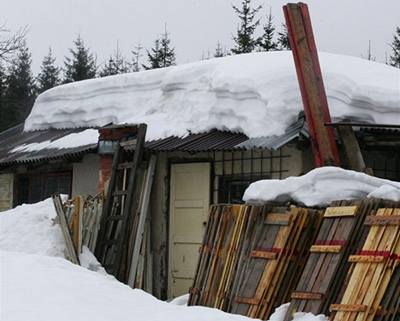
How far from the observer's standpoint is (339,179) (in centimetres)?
852

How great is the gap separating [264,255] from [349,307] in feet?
4.58

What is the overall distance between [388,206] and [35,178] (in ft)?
30.1

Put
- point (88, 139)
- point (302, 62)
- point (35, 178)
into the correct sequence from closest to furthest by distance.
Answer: point (302, 62)
point (88, 139)
point (35, 178)

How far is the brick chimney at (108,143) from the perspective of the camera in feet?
39.3

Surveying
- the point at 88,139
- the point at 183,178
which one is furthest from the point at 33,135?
the point at 183,178

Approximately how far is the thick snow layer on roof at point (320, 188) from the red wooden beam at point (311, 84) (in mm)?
1262

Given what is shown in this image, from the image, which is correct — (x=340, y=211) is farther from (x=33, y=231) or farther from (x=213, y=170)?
(x=33, y=231)

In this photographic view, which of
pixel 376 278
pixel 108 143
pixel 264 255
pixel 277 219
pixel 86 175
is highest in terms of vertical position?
pixel 108 143

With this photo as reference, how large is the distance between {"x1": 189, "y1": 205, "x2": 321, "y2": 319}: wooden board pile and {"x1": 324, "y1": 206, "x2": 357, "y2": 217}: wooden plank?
30 cm

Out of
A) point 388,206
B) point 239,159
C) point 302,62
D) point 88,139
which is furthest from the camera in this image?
point 88,139

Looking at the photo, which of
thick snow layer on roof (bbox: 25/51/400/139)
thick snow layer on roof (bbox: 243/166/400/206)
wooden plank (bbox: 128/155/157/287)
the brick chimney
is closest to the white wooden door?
wooden plank (bbox: 128/155/157/287)

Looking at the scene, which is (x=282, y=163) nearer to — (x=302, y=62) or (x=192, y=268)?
(x=302, y=62)

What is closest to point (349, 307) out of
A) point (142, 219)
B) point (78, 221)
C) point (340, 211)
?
point (340, 211)

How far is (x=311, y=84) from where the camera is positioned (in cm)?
1010
